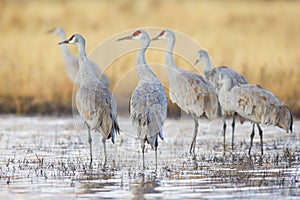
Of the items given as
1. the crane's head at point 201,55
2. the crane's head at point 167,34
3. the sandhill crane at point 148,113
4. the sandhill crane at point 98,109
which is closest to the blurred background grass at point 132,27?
the crane's head at point 201,55

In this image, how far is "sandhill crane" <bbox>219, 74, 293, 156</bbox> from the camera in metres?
11.3

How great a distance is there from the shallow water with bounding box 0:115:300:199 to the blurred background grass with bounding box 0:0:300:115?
2270 millimetres

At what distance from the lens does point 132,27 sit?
20.1 m

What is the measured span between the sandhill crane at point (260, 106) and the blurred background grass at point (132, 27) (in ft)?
14.1

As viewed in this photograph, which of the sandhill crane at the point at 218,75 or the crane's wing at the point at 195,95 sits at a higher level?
the sandhill crane at the point at 218,75

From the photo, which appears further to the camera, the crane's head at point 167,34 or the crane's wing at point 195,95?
the crane's head at point 167,34

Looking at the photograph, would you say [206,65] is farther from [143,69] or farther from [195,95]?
[143,69]

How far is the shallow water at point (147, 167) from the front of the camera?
833cm

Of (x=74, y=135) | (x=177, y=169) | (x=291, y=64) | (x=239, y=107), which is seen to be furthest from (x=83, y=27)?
(x=177, y=169)

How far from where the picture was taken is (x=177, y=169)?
9961 mm

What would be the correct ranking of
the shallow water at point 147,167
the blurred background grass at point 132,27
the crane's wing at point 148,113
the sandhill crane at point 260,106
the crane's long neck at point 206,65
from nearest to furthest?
the shallow water at point 147,167
the crane's wing at point 148,113
the sandhill crane at point 260,106
the crane's long neck at point 206,65
the blurred background grass at point 132,27

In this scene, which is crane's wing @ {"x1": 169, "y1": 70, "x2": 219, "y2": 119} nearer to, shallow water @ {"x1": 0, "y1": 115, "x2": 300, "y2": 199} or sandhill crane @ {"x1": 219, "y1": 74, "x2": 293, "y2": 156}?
sandhill crane @ {"x1": 219, "y1": 74, "x2": 293, "y2": 156}

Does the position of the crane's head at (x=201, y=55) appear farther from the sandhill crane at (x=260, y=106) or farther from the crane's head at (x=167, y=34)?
the sandhill crane at (x=260, y=106)

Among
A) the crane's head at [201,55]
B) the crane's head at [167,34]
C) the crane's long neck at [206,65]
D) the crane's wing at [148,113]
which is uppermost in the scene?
the crane's head at [167,34]
